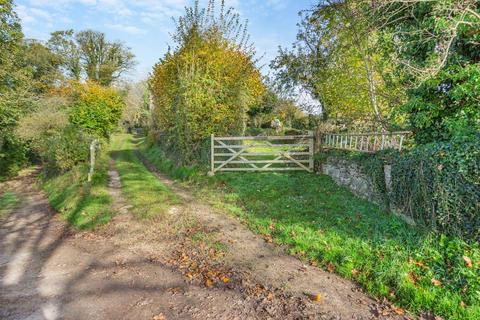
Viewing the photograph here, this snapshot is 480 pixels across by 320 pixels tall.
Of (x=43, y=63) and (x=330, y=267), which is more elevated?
(x=43, y=63)

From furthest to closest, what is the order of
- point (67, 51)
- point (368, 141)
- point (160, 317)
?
point (67, 51), point (368, 141), point (160, 317)

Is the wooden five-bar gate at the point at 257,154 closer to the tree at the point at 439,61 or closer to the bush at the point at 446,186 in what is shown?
the tree at the point at 439,61

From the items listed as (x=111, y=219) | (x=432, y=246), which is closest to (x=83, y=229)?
(x=111, y=219)

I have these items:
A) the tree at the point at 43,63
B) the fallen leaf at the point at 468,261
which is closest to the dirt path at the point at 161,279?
the fallen leaf at the point at 468,261

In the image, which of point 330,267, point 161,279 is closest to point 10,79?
point 161,279

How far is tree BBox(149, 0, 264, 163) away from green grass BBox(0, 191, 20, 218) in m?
7.29

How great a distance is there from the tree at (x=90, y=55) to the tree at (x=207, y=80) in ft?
99.1

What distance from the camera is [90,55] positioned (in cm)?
3994

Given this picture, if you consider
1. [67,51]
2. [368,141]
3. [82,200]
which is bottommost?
[82,200]

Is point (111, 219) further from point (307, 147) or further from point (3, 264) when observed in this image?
point (307, 147)

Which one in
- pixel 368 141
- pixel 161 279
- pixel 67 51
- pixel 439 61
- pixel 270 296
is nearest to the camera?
pixel 270 296

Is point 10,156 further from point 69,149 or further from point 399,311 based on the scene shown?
point 399,311

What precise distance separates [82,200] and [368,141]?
31.3 feet

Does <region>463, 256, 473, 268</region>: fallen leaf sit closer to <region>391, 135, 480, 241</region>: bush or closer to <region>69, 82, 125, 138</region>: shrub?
<region>391, 135, 480, 241</region>: bush
